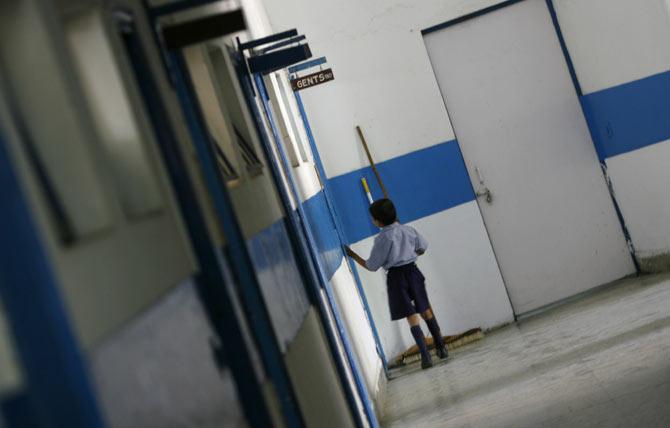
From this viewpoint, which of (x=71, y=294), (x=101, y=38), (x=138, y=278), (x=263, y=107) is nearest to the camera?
(x=71, y=294)

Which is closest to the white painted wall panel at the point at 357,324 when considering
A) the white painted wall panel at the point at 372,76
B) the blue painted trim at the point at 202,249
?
the white painted wall panel at the point at 372,76

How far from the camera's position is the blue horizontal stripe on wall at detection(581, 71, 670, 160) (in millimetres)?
9508

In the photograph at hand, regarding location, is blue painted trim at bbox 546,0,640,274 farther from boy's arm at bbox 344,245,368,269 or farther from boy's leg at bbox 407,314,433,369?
boy's arm at bbox 344,245,368,269

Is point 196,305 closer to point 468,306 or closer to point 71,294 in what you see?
point 71,294

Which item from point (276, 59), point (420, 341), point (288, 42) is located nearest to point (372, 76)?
point (420, 341)

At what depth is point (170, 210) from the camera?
11.9ft

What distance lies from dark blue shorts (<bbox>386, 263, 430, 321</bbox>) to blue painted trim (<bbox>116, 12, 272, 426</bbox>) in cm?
510

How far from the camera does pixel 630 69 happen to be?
952 centimetres

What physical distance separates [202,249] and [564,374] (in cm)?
387

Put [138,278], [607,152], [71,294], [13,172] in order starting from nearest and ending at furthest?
[13,172], [71,294], [138,278], [607,152]

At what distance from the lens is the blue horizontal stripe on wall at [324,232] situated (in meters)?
7.46

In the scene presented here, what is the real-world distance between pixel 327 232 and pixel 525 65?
2393mm

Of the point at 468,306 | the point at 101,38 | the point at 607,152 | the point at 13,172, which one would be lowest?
the point at 468,306

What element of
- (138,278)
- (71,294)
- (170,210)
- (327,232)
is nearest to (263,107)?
(327,232)
